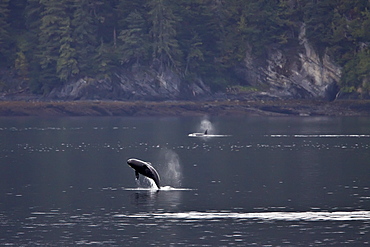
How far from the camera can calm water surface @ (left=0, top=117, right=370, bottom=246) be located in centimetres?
3981

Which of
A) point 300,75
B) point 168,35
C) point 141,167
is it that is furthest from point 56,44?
point 141,167

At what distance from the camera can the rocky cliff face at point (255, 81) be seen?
607ft

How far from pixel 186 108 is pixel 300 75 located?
25.6m

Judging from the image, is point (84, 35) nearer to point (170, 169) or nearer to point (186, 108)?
point (186, 108)

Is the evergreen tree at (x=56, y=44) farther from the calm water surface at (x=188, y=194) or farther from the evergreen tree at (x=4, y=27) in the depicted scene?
the calm water surface at (x=188, y=194)

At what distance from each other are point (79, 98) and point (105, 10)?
20191 millimetres

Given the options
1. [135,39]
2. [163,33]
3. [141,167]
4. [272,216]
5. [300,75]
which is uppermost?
[163,33]

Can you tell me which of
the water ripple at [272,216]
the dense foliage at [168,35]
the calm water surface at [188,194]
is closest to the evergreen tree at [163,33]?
the dense foliage at [168,35]

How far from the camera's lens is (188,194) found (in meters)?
52.7

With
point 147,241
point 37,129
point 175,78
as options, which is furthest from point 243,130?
point 147,241

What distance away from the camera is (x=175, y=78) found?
18725 centimetres

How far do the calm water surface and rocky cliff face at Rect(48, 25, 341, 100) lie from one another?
285ft

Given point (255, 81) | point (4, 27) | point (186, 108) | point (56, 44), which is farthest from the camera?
point (255, 81)

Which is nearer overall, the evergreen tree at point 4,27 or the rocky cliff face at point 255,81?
the rocky cliff face at point 255,81
